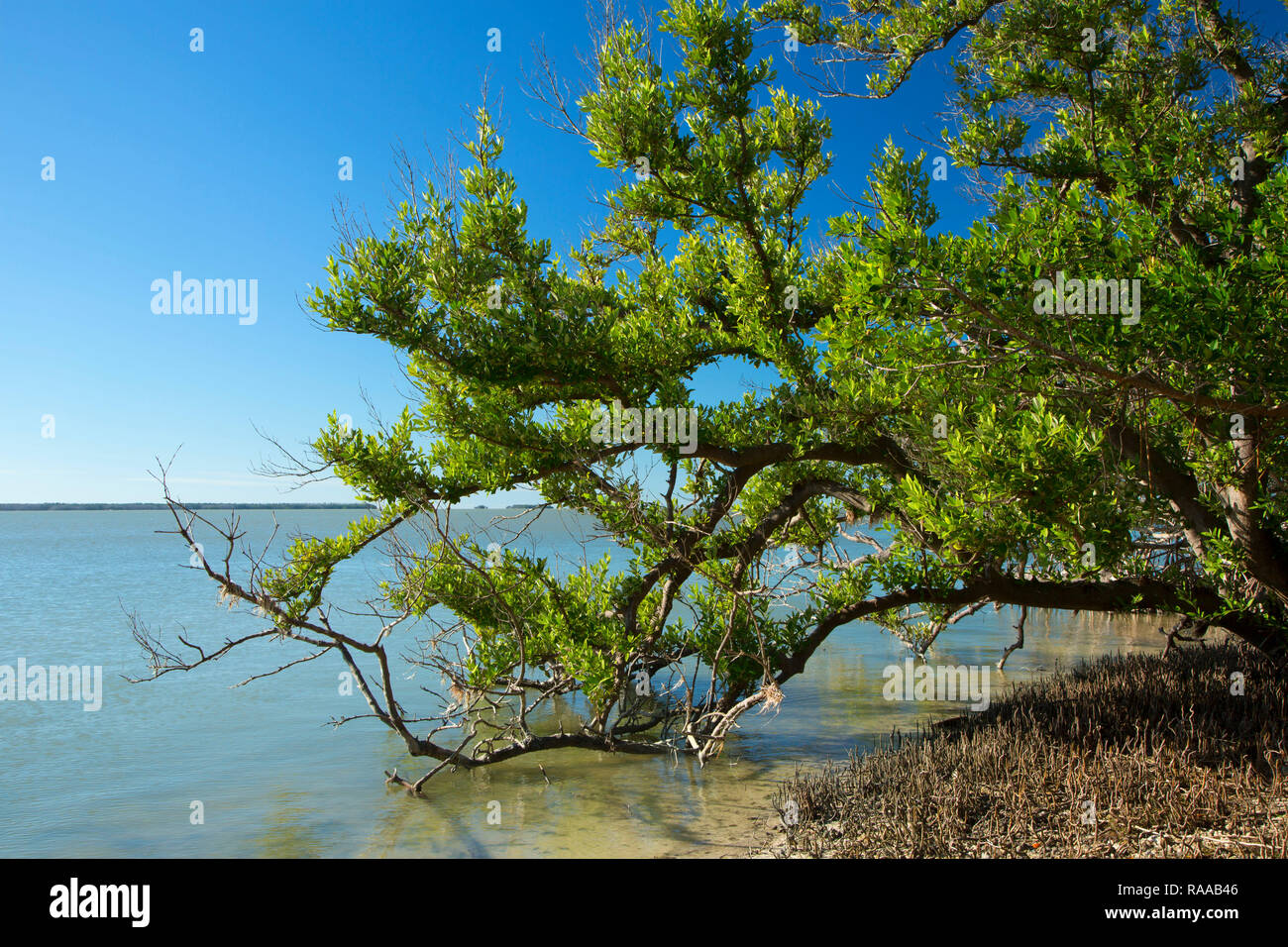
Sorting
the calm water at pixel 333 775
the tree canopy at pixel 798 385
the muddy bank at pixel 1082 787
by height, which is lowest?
the calm water at pixel 333 775

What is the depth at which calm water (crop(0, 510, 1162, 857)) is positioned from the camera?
26.3ft

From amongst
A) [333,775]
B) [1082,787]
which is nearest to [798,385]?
[1082,787]

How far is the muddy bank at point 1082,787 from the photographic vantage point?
5.49m

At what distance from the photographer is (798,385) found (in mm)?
7633

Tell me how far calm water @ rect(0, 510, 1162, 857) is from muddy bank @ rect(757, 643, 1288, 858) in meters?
1.37

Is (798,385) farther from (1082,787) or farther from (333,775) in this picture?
(333,775)

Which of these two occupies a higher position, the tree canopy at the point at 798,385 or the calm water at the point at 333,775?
the tree canopy at the point at 798,385

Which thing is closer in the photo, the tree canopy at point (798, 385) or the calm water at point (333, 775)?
the tree canopy at point (798, 385)

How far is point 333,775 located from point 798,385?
786 centimetres

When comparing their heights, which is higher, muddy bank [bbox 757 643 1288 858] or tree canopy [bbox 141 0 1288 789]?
tree canopy [bbox 141 0 1288 789]

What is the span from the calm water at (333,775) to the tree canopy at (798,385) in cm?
83

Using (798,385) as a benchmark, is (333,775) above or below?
below
